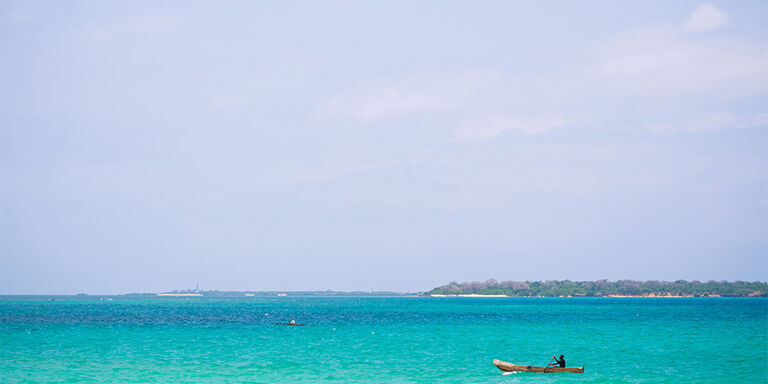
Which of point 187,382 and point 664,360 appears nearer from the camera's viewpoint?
point 187,382

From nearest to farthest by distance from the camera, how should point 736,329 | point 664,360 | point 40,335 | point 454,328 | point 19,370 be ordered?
point 19,370 < point 664,360 < point 40,335 < point 736,329 < point 454,328

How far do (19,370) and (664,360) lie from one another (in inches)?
2026

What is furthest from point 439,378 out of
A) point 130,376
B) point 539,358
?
point 130,376

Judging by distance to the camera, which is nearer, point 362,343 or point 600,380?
point 600,380

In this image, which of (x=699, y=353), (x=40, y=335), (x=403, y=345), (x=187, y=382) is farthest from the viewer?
(x=40, y=335)

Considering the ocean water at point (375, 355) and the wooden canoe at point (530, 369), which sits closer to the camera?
the ocean water at point (375, 355)

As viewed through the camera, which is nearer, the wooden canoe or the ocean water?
the ocean water

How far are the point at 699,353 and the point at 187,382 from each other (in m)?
45.7

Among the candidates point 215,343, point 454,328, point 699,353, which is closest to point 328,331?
point 454,328

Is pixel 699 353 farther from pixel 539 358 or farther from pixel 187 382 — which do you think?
pixel 187 382

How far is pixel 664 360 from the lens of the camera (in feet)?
195

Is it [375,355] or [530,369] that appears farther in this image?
[375,355]

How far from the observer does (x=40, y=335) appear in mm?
87312

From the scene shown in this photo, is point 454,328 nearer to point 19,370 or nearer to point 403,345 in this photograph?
point 403,345
